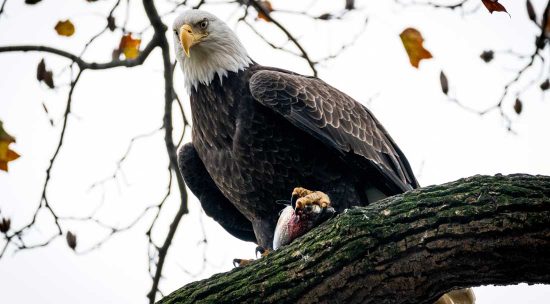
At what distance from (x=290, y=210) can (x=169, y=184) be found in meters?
1.14

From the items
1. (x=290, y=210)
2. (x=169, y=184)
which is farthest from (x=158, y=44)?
(x=290, y=210)

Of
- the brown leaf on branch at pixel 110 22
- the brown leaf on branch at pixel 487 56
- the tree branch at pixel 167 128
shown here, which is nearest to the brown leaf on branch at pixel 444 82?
the brown leaf on branch at pixel 487 56

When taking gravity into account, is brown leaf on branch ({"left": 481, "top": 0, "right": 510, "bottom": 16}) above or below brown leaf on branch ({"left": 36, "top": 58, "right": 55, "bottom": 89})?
below

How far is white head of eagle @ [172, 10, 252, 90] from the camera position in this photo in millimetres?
4969

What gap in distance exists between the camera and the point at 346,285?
9.61ft

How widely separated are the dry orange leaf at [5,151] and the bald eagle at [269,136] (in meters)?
1.13

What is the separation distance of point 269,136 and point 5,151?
4.94ft

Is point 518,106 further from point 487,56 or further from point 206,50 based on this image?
point 206,50

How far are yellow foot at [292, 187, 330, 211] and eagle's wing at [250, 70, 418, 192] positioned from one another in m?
0.45

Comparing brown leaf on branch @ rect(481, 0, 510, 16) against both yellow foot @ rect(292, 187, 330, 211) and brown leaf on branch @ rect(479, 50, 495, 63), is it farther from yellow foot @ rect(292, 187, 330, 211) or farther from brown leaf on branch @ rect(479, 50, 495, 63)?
yellow foot @ rect(292, 187, 330, 211)

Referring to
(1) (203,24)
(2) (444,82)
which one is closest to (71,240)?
(1) (203,24)

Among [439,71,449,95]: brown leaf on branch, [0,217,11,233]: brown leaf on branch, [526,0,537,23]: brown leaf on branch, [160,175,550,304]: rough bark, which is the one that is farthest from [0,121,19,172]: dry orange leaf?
[526,0,537,23]: brown leaf on branch

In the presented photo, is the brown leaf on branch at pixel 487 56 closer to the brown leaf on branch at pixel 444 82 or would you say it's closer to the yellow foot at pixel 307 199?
the brown leaf on branch at pixel 444 82

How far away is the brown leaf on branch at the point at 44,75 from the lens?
4793 mm
